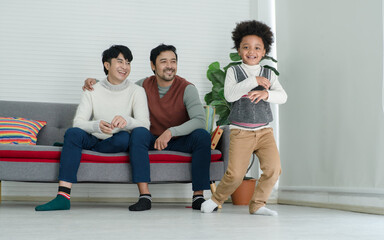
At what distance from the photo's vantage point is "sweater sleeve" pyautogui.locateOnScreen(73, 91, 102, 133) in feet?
9.35

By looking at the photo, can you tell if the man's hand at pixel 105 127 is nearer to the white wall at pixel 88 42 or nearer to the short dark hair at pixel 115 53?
the short dark hair at pixel 115 53

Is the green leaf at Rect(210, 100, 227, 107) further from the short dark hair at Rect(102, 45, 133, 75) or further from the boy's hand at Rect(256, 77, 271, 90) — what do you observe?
the boy's hand at Rect(256, 77, 271, 90)

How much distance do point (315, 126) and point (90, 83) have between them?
1633 millimetres

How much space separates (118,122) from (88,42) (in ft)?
4.83

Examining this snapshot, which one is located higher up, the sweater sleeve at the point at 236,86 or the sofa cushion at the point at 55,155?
the sweater sleeve at the point at 236,86

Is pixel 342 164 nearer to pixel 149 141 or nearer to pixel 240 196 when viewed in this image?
pixel 240 196

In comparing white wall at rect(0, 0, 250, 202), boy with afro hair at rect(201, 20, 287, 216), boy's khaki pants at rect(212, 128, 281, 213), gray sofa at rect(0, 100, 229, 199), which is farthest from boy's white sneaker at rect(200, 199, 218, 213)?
white wall at rect(0, 0, 250, 202)

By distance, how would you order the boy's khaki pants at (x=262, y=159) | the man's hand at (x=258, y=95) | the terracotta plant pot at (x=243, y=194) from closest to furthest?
the man's hand at (x=258, y=95)
the boy's khaki pants at (x=262, y=159)
the terracotta plant pot at (x=243, y=194)

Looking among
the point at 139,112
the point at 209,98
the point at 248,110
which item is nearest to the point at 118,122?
the point at 139,112

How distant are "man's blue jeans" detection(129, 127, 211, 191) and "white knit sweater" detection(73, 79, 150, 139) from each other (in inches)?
7.3

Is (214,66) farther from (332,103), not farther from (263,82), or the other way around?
(263,82)

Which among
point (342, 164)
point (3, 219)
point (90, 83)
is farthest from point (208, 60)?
point (3, 219)

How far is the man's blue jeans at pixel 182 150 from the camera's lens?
108 inches

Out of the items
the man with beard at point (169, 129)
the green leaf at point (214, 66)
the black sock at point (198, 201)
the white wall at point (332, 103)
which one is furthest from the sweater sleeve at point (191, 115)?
the white wall at point (332, 103)
